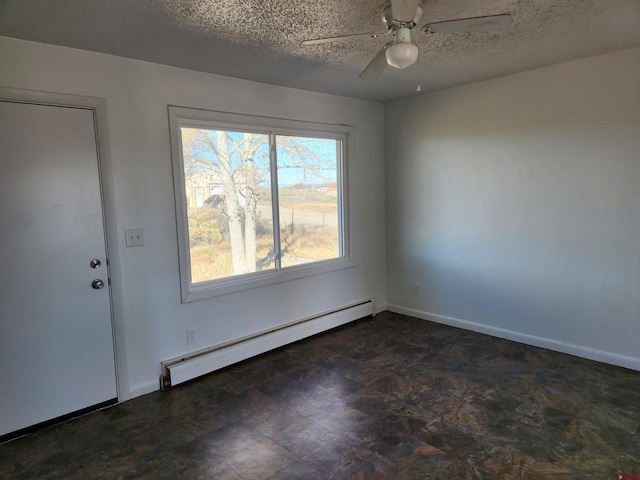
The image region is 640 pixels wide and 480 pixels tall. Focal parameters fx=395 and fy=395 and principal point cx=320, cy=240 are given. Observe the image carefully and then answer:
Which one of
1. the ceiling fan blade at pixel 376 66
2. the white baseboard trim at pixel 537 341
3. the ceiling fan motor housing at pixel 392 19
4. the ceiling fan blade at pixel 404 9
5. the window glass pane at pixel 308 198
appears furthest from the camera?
the window glass pane at pixel 308 198

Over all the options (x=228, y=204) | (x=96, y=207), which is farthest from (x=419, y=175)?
(x=96, y=207)

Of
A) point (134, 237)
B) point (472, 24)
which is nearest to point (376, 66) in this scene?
point (472, 24)

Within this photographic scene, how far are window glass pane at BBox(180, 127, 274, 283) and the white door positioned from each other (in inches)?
28.4

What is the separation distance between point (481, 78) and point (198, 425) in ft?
12.3

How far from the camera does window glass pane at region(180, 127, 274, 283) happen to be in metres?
3.26

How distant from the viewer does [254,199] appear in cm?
363

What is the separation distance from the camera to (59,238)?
2598 millimetres

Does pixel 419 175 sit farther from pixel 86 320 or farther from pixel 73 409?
pixel 73 409

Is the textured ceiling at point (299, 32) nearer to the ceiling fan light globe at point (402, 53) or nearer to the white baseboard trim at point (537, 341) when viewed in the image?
the ceiling fan light globe at point (402, 53)

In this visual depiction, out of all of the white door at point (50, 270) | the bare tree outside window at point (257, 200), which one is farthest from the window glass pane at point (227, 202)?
the white door at point (50, 270)

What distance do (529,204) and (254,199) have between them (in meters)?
2.52

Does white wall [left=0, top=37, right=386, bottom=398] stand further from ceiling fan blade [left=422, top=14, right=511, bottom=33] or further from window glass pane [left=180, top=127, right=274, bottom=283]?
ceiling fan blade [left=422, top=14, right=511, bottom=33]

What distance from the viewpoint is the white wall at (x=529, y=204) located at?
3.14 m

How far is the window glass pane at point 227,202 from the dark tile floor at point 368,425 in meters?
0.92
